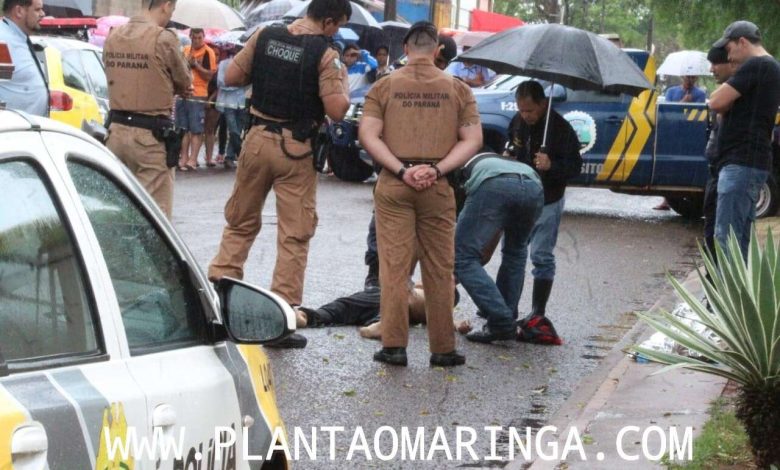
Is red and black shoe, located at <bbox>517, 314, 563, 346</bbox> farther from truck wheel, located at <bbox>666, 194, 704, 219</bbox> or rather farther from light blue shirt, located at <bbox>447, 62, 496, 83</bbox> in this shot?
light blue shirt, located at <bbox>447, 62, 496, 83</bbox>

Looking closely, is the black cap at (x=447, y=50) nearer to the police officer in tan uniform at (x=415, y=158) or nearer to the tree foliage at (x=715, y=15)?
the police officer in tan uniform at (x=415, y=158)

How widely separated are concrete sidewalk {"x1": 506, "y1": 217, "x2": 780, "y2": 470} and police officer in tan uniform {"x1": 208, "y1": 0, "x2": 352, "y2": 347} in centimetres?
176

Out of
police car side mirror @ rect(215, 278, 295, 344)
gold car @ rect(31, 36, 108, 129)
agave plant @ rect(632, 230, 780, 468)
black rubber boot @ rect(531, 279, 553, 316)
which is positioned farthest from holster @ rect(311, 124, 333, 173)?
gold car @ rect(31, 36, 108, 129)

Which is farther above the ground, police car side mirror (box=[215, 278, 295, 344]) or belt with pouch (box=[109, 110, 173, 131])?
police car side mirror (box=[215, 278, 295, 344])

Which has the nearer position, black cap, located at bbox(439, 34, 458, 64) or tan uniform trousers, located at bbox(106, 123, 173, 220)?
tan uniform trousers, located at bbox(106, 123, 173, 220)

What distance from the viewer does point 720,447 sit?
6012 mm

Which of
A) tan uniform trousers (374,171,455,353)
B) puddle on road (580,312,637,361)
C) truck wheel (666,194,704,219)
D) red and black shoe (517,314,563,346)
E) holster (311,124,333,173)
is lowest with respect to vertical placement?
truck wheel (666,194,704,219)

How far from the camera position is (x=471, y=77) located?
59.3ft

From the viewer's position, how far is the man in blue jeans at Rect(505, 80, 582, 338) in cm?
877

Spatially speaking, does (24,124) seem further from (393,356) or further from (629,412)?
(393,356)

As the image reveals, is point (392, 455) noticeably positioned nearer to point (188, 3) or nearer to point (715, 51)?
point (715, 51)

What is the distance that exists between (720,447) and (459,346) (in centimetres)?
276

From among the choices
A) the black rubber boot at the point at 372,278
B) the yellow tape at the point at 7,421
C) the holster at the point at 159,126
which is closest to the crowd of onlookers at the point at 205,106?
the black rubber boot at the point at 372,278

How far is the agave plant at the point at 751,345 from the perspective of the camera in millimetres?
5535
